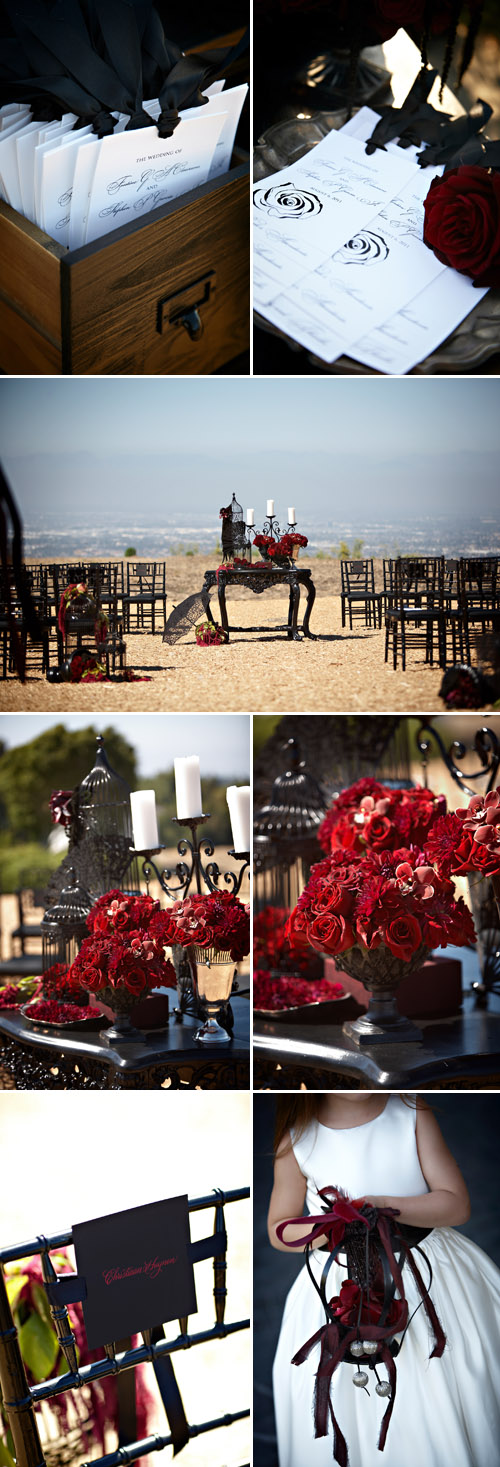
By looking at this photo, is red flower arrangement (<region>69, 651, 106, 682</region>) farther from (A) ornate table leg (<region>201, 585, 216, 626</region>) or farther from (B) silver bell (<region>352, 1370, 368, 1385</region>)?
(B) silver bell (<region>352, 1370, 368, 1385</region>)

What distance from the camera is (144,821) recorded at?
204 cm

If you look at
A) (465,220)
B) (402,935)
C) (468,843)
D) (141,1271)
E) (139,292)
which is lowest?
(141,1271)

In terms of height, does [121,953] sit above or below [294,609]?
below

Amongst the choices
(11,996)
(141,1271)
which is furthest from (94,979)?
(141,1271)

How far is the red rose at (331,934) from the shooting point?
192cm

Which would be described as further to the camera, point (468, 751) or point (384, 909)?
point (468, 751)

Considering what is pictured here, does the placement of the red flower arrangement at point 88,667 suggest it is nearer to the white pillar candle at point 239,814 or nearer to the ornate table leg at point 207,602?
the ornate table leg at point 207,602

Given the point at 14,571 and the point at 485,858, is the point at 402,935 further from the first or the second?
the point at 14,571

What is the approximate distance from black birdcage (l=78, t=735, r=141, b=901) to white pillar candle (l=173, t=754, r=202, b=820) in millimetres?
92

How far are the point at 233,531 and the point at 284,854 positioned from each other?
1.88ft

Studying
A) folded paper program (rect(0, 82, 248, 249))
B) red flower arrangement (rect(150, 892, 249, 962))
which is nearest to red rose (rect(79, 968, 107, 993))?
red flower arrangement (rect(150, 892, 249, 962))

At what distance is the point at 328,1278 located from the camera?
2.02 m

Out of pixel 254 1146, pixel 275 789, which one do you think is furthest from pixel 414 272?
Answer: pixel 254 1146

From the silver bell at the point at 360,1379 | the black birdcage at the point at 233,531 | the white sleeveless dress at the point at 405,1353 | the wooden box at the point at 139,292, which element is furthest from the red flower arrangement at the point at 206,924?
the wooden box at the point at 139,292
